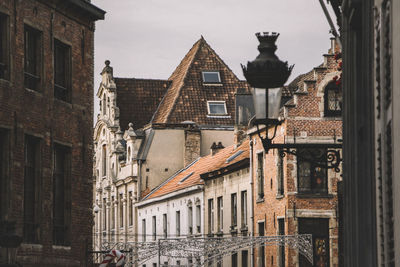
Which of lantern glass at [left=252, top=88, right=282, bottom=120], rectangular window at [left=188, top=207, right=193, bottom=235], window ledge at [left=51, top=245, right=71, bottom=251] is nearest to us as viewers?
lantern glass at [left=252, top=88, right=282, bottom=120]

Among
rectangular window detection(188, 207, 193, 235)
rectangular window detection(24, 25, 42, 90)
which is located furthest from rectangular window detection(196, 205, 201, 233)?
rectangular window detection(24, 25, 42, 90)

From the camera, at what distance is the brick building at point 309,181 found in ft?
128

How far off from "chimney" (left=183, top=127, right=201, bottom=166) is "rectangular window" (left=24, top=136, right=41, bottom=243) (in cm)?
3801

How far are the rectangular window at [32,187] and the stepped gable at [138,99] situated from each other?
139 ft

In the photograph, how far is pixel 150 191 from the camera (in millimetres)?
60969

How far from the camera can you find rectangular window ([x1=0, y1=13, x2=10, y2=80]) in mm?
20828

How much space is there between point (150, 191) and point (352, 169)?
51.0 m

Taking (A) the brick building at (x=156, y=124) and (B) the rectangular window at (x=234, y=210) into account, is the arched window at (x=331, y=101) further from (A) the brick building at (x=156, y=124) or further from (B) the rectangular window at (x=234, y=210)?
(A) the brick building at (x=156, y=124)

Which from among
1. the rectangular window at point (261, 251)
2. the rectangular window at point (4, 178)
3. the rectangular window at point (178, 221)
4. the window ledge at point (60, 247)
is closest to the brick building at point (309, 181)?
the rectangular window at point (261, 251)

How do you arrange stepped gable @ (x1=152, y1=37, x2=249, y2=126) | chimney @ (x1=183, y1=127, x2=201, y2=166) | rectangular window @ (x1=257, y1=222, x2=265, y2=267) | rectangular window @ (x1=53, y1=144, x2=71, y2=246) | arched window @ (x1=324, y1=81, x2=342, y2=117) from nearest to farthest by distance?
rectangular window @ (x1=53, y1=144, x2=71, y2=246) → arched window @ (x1=324, y1=81, x2=342, y2=117) → rectangular window @ (x1=257, y1=222, x2=265, y2=267) → chimney @ (x1=183, y1=127, x2=201, y2=166) → stepped gable @ (x1=152, y1=37, x2=249, y2=126)

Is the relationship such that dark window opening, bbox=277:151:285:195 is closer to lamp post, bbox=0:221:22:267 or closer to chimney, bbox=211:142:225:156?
chimney, bbox=211:142:225:156

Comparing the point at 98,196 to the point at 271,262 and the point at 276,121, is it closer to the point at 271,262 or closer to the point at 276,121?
the point at 271,262

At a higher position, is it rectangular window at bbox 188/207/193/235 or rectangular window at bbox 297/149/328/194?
rectangular window at bbox 297/149/328/194

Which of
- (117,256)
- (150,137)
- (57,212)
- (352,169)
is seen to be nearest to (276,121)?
(352,169)
